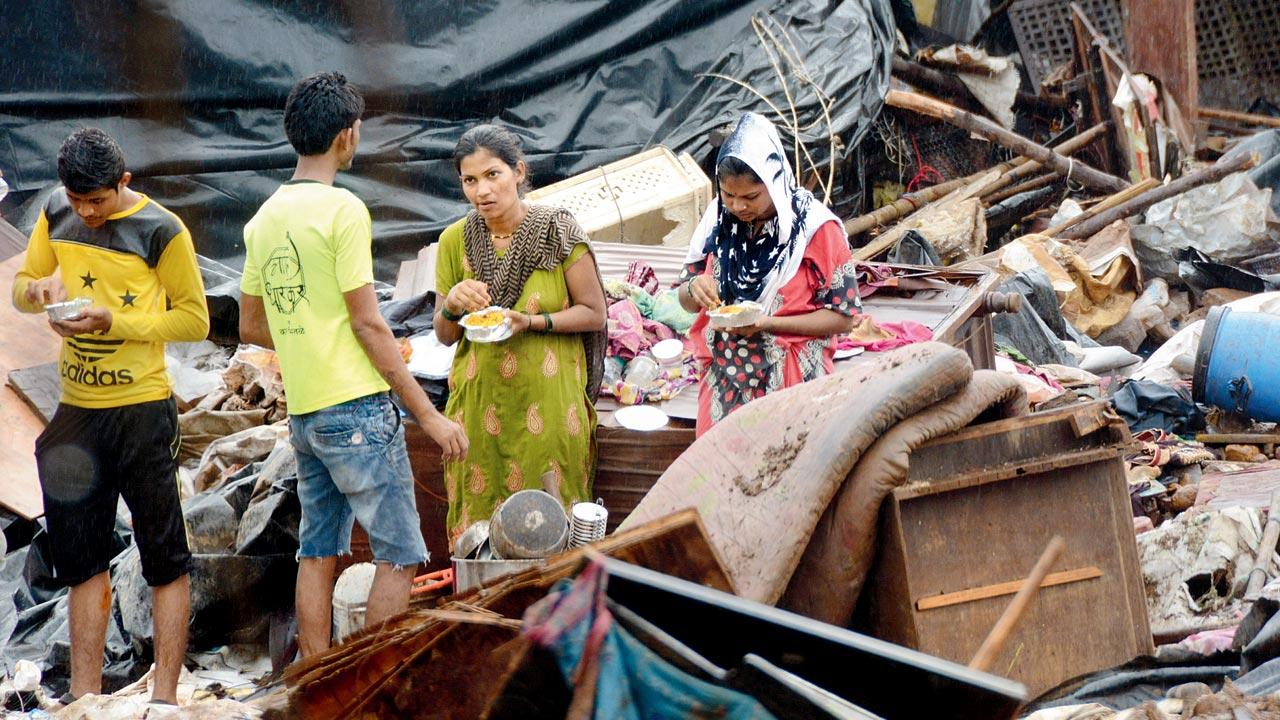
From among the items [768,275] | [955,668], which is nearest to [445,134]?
[768,275]

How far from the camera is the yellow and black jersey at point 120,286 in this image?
Result: 405 centimetres

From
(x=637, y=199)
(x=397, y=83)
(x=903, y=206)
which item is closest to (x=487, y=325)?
(x=637, y=199)

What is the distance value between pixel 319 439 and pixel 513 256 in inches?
37.8

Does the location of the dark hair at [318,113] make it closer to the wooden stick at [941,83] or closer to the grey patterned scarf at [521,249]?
the grey patterned scarf at [521,249]

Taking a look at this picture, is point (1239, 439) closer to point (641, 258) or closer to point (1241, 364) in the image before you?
point (1241, 364)

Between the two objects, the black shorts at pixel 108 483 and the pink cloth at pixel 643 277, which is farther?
the pink cloth at pixel 643 277

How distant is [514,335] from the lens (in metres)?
4.48

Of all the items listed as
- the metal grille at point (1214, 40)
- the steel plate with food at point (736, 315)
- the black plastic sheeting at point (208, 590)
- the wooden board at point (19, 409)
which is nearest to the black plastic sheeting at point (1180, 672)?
the steel plate with food at point (736, 315)

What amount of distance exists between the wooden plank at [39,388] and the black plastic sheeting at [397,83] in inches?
58.3

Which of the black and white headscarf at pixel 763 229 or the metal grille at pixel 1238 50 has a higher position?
the metal grille at pixel 1238 50

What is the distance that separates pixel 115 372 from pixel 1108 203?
732 centimetres

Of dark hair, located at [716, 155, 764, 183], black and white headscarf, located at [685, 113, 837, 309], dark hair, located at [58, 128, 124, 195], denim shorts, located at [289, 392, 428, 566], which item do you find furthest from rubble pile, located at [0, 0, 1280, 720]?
dark hair, located at [58, 128, 124, 195]

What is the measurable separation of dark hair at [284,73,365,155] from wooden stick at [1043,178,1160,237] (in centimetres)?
642

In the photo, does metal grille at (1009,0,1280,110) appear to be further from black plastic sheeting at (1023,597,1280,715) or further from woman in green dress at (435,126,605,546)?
black plastic sheeting at (1023,597,1280,715)
